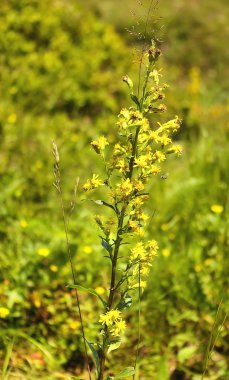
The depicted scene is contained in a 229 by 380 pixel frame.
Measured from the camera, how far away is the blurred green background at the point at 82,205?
260cm

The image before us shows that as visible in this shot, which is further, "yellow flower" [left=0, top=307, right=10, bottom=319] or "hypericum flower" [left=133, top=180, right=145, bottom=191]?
"yellow flower" [left=0, top=307, right=10, bottom=319]

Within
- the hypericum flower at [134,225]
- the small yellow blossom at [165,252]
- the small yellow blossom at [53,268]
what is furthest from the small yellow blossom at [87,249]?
the hypericum flower at [134,225]

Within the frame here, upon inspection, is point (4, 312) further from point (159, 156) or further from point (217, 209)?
point (217, 209)

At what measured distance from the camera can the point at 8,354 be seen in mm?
2227

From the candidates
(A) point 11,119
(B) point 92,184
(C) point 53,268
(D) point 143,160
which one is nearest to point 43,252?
Result: (C) point 53,268

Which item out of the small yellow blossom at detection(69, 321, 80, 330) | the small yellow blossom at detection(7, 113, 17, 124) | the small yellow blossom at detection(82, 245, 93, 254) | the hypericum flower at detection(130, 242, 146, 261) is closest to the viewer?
the hypericum flower at detection(130, 242, 146, 261)

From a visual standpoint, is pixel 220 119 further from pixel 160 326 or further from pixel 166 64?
pixel 160 326

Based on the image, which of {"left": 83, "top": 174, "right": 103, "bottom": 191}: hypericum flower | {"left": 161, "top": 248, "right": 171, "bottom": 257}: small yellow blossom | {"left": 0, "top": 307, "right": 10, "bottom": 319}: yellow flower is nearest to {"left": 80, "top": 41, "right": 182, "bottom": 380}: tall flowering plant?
{"left": 83, "top": 174, "right": 103, "bottom": 191}: hypericum flower

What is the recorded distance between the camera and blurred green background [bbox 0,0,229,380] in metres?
2.60

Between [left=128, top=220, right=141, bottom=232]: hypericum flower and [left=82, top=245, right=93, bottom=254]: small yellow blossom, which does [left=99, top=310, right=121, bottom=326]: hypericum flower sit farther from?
[left=82, top=245, right=93, bottom=254]: small yellow blossom

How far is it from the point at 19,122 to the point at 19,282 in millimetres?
2165

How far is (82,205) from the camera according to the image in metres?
3.79

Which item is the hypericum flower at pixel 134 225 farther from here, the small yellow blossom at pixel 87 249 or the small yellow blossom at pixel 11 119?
the small yellow blossom at pixel 11 119

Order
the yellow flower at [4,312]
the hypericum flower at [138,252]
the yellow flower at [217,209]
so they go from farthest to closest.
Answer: the yellow flower at [217,209], the yellow flower at [4,312], the hypericum flower at [138,252]
